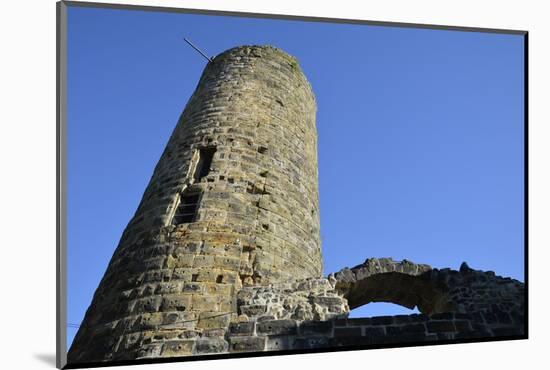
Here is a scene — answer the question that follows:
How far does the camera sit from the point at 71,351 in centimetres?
548

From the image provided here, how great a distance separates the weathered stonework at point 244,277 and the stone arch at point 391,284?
0.04 ft

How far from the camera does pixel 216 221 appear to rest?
243 inches

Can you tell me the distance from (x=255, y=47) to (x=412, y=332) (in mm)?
5143

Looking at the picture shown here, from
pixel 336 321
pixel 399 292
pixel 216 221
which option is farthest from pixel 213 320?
pixel 399 292

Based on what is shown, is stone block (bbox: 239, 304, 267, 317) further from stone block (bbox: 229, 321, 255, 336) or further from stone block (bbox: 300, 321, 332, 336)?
stone block (bbox: 300, 321, 332, 336)

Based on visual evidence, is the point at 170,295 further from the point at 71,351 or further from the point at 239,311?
Result: the point at 71,351

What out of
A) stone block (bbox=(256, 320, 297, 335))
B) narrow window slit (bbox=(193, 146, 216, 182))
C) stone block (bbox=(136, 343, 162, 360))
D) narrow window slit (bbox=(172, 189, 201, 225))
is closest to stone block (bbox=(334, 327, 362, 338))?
stone block (bbox=(256, 320, 297, 335))

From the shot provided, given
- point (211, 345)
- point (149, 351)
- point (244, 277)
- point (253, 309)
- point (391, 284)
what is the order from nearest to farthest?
point (149, 351), point (211, 345), point (253, 309), point (244, 277), point (391, 284)

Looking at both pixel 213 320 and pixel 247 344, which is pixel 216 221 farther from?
pixel 247 344

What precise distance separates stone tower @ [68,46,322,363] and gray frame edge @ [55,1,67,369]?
14.9 inches

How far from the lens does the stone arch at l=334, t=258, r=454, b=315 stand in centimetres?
598

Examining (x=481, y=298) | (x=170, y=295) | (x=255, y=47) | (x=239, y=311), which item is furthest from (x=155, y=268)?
(x=255, y=47)

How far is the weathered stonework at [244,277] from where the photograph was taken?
5266 millimetres

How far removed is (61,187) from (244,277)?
178 cm
